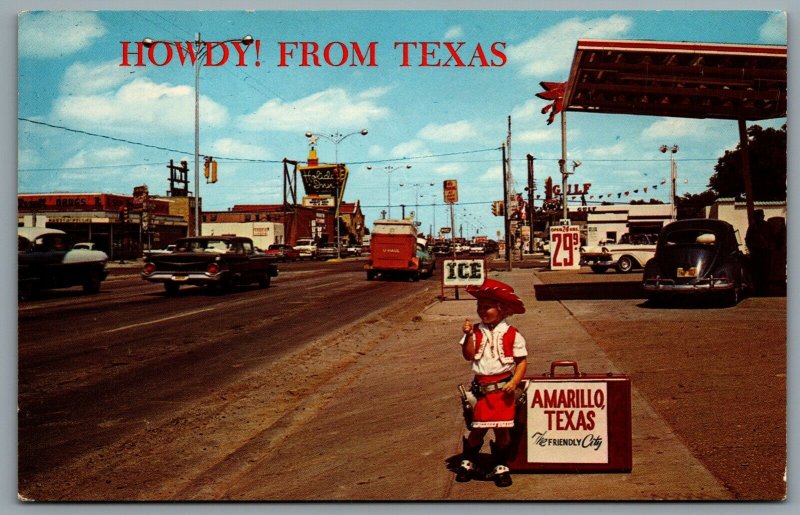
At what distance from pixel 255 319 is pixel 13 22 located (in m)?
8.49

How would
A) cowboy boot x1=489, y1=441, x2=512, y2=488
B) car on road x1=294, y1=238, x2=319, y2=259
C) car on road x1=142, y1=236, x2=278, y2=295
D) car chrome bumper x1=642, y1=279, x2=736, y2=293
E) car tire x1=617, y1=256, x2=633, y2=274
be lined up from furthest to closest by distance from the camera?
car on road x1=294, y1=238, x2=319, y2=259, car tire x1=617, y1=256, x2=633, y2=274, car on road x1=142, y1=236, x2=278, y2=295, car chrome bumper x1=642, y1=279, x2=736, y2=293, cowboy boot x1=489, y1=441, x2=512, y2=488

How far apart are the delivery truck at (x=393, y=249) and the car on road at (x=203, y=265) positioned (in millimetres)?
8659

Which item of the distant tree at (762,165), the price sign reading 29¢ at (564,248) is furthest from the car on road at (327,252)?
the distant tree at (762,165)

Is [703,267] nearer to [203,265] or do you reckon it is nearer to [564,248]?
[564,248]

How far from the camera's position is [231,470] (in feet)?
18.7

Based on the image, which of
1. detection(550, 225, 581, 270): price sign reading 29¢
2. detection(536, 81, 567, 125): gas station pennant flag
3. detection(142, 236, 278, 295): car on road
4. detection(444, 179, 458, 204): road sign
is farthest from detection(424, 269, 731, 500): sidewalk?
detection(142, 236, 278, 295): car on road

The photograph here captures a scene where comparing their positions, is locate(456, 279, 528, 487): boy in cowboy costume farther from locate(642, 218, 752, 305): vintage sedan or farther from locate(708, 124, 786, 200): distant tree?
locate(642, 218, 752, 305): vintage sedan

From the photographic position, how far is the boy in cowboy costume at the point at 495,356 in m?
4.68

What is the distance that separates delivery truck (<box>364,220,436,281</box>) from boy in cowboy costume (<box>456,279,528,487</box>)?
23878 millimetres

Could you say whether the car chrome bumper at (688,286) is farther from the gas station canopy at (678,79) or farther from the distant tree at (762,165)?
the gas station canopy at (678,79)

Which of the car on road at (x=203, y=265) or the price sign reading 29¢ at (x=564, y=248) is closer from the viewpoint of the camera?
the price sign reading 29¢ at (x=564, y=248)

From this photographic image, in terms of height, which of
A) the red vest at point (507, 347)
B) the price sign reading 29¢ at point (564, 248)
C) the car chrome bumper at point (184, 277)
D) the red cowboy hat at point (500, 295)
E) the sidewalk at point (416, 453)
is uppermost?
the price sign reading 29¢ at point (564, 248)

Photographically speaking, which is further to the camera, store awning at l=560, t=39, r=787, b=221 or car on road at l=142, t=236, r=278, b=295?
car on road at l=142, t=236, r=278, b=295

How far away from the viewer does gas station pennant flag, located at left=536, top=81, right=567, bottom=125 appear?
791 centimetres
